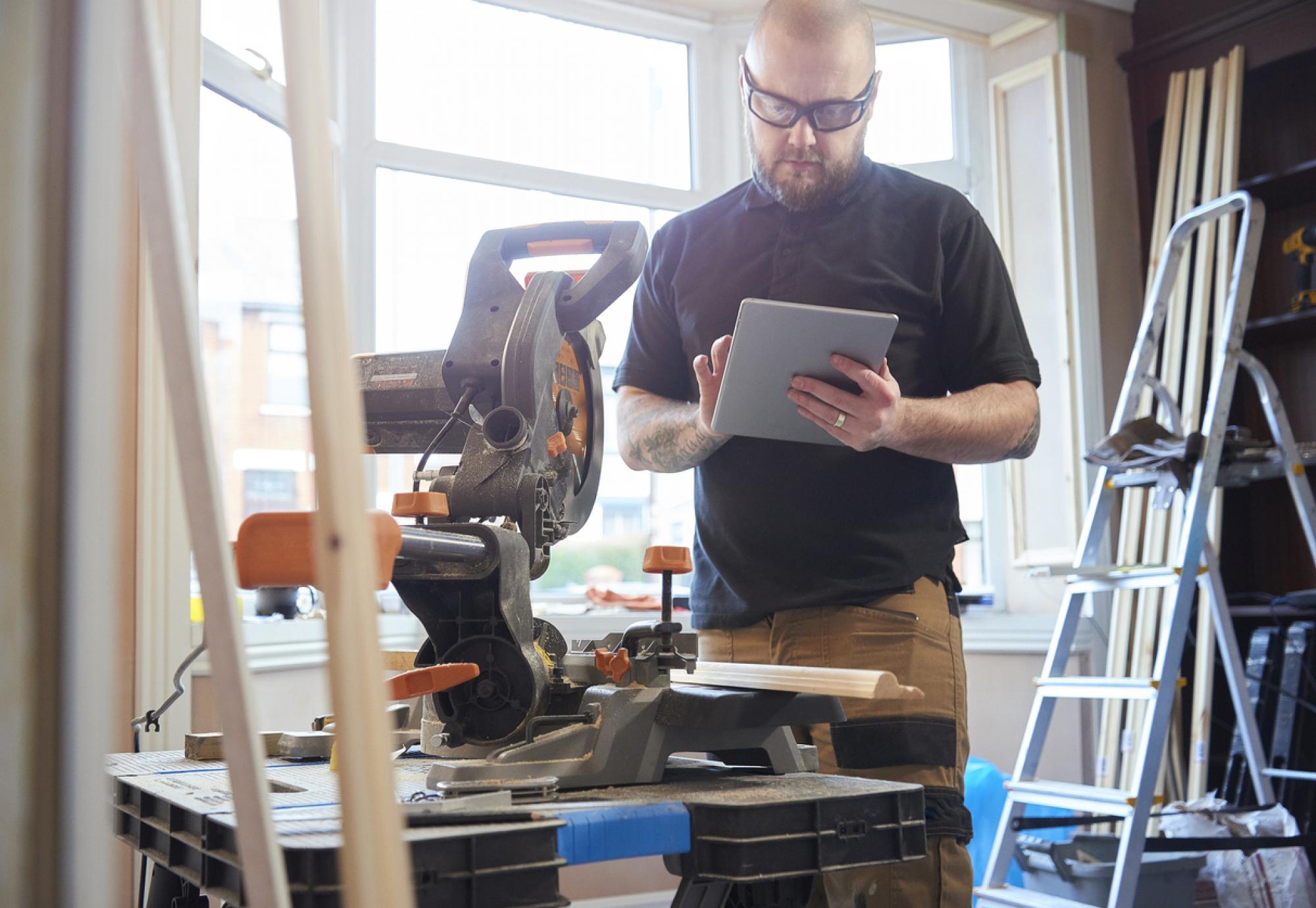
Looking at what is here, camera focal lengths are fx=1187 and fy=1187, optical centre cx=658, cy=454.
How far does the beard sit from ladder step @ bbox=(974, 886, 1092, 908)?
169 centimetres

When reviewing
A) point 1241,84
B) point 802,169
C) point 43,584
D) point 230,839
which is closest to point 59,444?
point 43,584

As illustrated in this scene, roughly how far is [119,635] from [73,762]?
0.17 feet

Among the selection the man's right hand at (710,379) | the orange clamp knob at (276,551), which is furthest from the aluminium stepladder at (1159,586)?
the orange clamp knob at (276,551)

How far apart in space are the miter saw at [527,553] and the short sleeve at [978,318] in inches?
17.6

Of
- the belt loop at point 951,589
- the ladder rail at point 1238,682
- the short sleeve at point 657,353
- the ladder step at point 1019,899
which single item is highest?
the short sleeve at point 657,353

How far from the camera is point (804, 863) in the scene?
3.08 ft

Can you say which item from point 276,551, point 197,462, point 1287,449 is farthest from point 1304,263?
point 197,462

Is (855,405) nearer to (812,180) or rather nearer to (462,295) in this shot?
(812,180)

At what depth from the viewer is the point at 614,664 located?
1126 millimetres

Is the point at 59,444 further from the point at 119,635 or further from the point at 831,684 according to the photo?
the point at 831,684

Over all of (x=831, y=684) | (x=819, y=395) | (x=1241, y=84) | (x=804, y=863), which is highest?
(x=1241, y=84)

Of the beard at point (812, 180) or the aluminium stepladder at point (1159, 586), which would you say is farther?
the aluminium stepladder at point (1159, 586)

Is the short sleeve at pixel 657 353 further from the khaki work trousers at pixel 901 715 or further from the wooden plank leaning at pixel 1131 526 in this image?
the wooden plank leaning at pixel 1131 526

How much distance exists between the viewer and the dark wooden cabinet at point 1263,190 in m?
3.50
